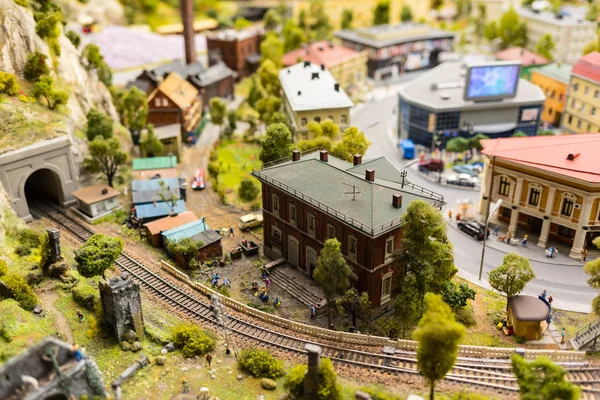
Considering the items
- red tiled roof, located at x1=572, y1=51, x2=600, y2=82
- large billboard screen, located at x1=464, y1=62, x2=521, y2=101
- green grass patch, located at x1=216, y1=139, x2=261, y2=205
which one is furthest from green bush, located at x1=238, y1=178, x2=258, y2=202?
red tiled roof, located at x1=572, y1=51, x2=600, y2=82

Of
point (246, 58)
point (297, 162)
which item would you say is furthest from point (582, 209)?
point (246, 58)

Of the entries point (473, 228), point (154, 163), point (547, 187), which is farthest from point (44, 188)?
point (547, 187)

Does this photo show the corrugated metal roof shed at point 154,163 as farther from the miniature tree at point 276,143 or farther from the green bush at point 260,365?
the green bush at point 260,365

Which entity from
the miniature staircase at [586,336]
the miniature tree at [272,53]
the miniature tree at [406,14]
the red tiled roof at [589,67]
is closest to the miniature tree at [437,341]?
the miniature staircase at [586,336]

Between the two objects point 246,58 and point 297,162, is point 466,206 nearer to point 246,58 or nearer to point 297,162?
point 297,162

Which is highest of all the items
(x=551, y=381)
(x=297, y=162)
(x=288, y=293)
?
(x=297, y=162)

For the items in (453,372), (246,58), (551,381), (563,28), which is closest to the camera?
(551,381)

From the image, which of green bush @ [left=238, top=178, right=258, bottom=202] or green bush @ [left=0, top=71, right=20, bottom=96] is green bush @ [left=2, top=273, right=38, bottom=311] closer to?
green bush @ [left=0, top=71, right=20, bottom=96]
